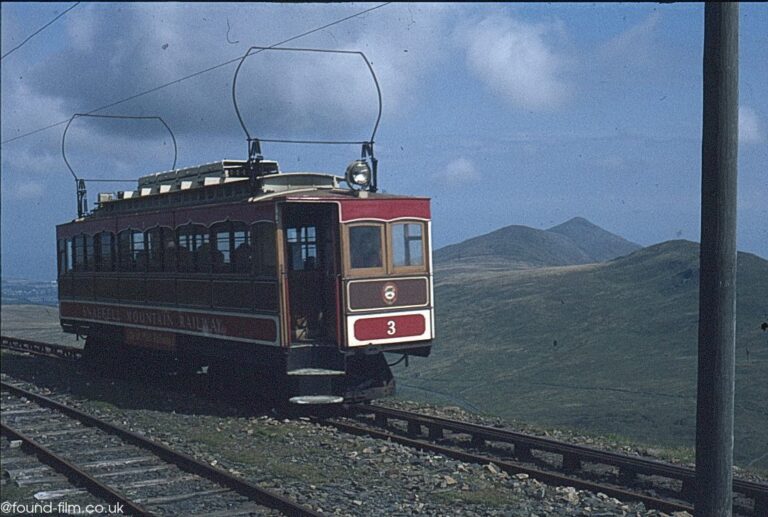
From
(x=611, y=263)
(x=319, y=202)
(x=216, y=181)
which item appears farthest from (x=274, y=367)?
(x=611, y=263)

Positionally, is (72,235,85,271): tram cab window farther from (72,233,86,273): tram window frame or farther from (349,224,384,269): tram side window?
(349,224,384,269): tram side window

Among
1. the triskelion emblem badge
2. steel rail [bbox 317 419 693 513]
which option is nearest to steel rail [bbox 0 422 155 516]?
steel rail [bbox 317 419 693 513]

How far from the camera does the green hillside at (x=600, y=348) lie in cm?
1706

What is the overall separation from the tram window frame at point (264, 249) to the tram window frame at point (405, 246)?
1.80 meters

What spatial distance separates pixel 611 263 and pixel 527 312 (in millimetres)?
5695

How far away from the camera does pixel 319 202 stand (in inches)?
564

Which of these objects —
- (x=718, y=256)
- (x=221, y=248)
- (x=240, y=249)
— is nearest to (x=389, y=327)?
(x=240, y=249)

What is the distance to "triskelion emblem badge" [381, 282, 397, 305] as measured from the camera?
14.6 m

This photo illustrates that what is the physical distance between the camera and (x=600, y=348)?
935 inches

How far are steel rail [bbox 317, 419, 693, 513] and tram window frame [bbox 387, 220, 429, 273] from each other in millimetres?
2576

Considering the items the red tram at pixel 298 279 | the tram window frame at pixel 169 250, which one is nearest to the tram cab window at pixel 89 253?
the tram window frame at pixel 169 250

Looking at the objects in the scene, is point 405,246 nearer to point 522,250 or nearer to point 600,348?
point 600,348

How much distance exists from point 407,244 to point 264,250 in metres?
2.24

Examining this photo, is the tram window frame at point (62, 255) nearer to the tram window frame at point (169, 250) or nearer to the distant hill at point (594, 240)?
the tram window frame at point (169, 250)
